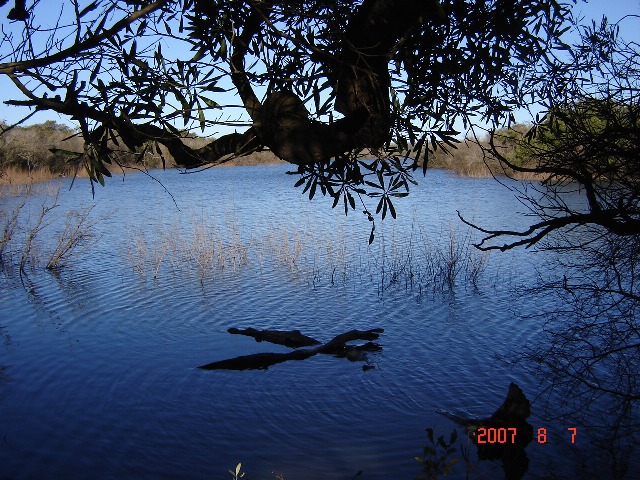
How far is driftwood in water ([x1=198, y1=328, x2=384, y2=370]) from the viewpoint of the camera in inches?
301

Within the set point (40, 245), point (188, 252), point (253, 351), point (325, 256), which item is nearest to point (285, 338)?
point (253, 351)

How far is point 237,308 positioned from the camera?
Result: 9.91 m

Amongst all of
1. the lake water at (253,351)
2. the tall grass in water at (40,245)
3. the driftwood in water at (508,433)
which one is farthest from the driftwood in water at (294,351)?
the tall grass in water at (40,245)

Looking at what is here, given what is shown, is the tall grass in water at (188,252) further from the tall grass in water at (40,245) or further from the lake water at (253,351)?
the tall grass in water at (40,245)

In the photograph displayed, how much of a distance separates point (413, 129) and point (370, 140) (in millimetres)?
976

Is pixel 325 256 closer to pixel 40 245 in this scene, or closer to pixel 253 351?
pixel 253 351

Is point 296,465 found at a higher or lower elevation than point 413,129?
lower

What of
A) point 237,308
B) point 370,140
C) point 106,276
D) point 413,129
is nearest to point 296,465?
point 413,129

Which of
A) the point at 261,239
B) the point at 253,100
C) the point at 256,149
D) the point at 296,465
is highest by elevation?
the point at 253,100

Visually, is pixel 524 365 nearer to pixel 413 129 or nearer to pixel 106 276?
pixel 413 129

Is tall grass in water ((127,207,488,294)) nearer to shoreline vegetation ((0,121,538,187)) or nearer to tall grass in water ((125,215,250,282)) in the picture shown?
tall grass in water ((125,215,250,282))

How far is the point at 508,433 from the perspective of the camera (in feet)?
18.0

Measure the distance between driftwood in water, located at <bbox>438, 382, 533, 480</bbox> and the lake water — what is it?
14 cm
